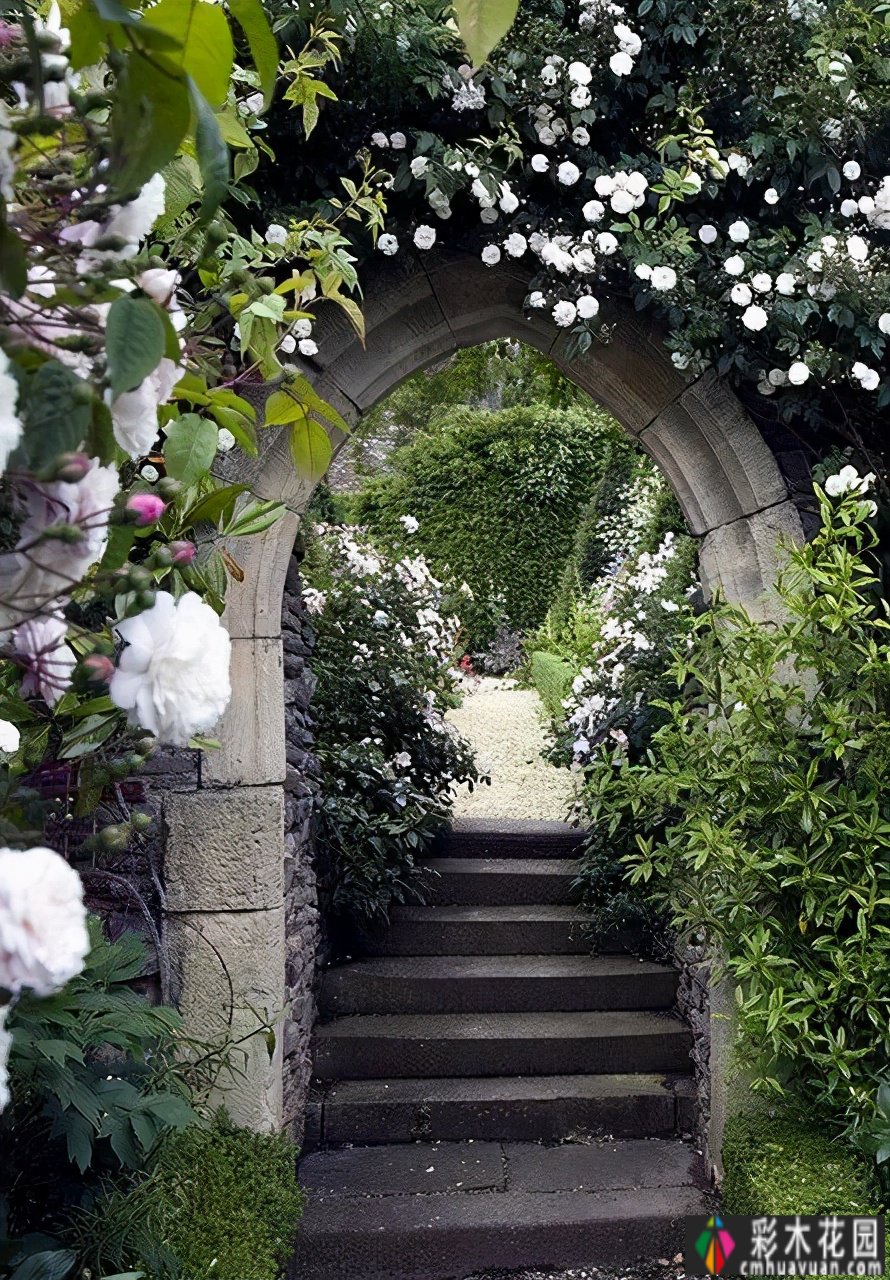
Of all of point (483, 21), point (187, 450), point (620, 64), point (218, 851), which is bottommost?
point (218, 851)

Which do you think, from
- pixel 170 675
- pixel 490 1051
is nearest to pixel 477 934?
pixel 490 1051

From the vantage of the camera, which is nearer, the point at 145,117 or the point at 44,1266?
the point at 145,117

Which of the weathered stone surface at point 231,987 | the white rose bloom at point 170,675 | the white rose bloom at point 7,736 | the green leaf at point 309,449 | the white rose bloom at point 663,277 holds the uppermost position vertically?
the white rose bloom at point 663,277

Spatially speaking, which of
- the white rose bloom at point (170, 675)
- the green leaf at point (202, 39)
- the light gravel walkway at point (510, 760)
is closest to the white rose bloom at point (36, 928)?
the white rose bloom at point (170, 675)

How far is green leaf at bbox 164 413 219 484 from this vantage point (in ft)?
3.52

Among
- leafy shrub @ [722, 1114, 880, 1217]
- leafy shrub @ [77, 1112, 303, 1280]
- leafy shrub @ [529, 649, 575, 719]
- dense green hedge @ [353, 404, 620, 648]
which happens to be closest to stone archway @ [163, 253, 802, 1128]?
leafy shrub @ [77, 1112, 303, 1280]

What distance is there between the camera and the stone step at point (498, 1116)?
12.2 feet

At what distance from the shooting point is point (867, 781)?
2.79m

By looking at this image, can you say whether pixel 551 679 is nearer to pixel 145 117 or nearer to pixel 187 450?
pixel 187 450

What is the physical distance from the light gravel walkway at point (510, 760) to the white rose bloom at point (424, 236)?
10.9 feet

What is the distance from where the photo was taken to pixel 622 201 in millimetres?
2820

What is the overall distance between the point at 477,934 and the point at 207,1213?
216 cm

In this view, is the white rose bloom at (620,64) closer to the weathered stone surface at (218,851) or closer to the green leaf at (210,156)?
the weathered stone surface at (218,851)

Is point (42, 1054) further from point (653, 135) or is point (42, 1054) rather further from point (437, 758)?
point (437, 758)
